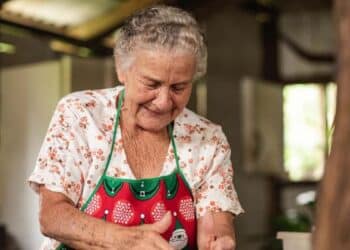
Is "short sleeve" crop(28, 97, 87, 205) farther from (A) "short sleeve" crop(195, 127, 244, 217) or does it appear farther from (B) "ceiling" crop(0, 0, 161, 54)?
(B) "ceiling" crop(0, 0, 161, 54)

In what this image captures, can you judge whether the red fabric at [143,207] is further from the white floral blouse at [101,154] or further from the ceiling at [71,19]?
the ceiling at [71,19]

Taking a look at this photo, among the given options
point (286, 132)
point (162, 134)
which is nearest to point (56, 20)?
point (162, 134)

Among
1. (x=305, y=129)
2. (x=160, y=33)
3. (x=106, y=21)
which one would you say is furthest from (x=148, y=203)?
(x=305, y=129)

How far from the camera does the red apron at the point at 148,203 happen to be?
57.2 inches

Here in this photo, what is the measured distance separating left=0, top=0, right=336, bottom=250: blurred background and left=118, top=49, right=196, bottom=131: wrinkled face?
1677mm

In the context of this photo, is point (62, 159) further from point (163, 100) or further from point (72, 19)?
point (72, 19)

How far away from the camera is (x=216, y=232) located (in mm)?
1496

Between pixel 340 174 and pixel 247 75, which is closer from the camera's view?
pixel 340 174

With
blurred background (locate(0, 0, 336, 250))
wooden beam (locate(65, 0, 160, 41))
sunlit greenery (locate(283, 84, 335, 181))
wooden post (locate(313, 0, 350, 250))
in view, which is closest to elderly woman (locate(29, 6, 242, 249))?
wooden post (locate(313, 0, 350, 250))

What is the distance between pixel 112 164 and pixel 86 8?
2261mm

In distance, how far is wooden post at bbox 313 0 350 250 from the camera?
0.67m

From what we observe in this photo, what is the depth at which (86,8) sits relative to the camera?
11.8ft

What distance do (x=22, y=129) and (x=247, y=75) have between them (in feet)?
10.3

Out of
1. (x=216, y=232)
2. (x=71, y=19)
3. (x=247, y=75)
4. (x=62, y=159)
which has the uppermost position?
Answer: (x=71, y=19)
